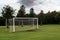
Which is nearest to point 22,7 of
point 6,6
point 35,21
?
point 6,6

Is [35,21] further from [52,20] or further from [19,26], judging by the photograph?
[52,20]

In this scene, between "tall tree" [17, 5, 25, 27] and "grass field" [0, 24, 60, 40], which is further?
"tall tree" [17, 5, 25, 27]

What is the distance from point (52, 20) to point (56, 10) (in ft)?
28.2

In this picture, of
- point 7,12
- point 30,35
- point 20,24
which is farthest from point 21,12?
point 30,35

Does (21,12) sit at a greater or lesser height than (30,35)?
greater

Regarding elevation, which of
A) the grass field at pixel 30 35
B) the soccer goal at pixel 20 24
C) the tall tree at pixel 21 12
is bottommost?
the grass field at pixel 30 35

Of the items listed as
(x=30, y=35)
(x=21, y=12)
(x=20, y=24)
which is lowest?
(x=30, y=35)

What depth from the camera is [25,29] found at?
85.6 ft

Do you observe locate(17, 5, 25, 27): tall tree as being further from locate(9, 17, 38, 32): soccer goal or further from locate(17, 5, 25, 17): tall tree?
locate(9, 17, 38, 32): soccer goal

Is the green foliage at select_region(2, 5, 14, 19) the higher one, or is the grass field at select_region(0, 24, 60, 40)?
the green foliage at select_region(2, 5, 14, 19)

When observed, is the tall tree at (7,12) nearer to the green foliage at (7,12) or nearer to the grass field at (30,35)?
the green foliage at (7,12)

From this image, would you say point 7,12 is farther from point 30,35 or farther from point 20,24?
point 30,35

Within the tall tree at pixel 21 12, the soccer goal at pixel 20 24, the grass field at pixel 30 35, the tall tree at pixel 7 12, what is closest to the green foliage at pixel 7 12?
the tall tree at pixel 7 12

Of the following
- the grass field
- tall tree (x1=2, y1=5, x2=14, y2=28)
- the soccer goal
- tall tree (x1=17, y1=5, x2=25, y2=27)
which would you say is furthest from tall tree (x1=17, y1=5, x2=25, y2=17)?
the grass field
